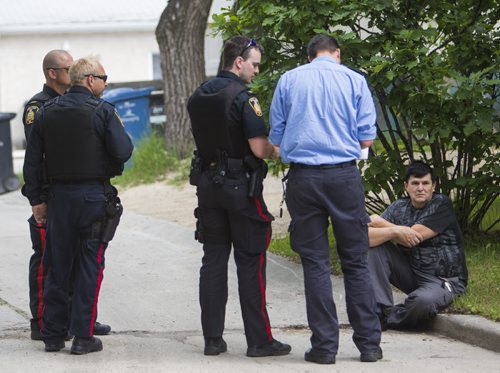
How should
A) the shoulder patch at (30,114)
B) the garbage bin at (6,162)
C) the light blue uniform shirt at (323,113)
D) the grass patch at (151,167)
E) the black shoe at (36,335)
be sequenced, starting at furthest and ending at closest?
the garbage bin at (6,162) < the grass patch at (151,167) < the black shoe at (36,335) < the shoulder patch at (30,114) < the light blue uniform shirt at (323,113)

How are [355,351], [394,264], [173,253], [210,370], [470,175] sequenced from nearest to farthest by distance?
1. [210,370]
2. [355,351]
3. [394,264]
4. [470,175]
5. [173,253]

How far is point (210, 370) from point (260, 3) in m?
3.47

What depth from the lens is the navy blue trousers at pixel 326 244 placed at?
6.02 metres

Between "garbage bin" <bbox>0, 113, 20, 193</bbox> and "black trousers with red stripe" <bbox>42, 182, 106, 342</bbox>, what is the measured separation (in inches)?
369

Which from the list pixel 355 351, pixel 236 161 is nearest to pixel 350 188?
pixel 236 161

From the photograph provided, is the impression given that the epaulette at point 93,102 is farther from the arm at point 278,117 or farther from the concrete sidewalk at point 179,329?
the concrete sidewalk at point 179,329

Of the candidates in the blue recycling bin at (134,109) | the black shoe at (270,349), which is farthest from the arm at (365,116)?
the blue recycling bin at (134,109)

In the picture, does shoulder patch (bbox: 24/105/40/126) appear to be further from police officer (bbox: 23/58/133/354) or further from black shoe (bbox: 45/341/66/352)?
black shoe (bbox: 45/341/66/352)

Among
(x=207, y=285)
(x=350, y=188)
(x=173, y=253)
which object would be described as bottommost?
(x=173, y=253)

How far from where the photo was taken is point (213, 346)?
6.38m

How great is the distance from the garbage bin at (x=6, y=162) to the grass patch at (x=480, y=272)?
654cm

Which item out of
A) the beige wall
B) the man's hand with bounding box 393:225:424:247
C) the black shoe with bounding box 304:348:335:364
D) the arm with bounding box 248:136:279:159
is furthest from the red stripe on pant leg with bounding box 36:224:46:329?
the beige wall

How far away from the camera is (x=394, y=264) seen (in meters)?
7.38

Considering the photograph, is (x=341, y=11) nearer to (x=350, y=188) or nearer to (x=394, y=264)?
(x=394, y=264)
